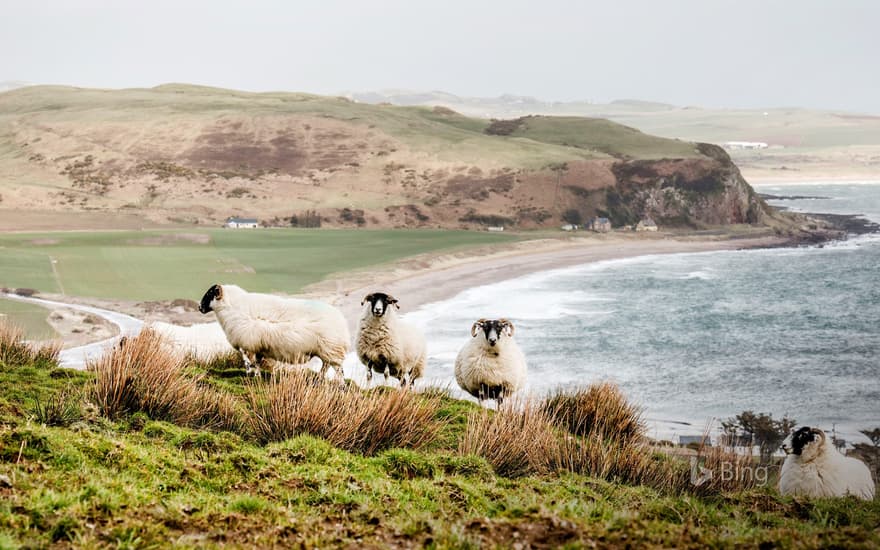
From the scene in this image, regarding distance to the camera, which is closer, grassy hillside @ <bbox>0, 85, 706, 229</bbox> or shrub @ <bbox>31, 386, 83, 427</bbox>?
shrub @ <bbox>31, 386, 83, 427</bbox>

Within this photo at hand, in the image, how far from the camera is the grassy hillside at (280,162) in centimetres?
8631

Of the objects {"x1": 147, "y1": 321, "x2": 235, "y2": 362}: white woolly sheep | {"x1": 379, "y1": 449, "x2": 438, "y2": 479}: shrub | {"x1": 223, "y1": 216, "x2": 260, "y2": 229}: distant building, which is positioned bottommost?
{"x1": 223, "y1": 216, "x2": 260, "y2": 229}: distant building

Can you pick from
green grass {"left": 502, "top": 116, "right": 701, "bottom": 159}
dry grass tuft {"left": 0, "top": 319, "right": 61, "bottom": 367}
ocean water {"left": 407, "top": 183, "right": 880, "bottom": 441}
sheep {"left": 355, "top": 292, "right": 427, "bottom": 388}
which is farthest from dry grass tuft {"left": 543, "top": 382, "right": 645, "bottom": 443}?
green grass {"left": 502, "top": 116, "right": 701, "bottom": 159}

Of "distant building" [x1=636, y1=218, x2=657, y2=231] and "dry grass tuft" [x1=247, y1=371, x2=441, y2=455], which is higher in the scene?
"dry grass tuft" [x1=247, y1=371, x2=441, y2=455]

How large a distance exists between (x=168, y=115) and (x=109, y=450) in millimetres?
111809

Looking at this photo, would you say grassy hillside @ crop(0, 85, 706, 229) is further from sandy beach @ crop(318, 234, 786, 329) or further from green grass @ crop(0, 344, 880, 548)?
green grass @ crop(0, 344, 880, 548)

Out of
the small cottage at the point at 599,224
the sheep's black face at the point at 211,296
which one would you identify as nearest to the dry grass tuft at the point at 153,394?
the sheep's black face at the point at 211,296

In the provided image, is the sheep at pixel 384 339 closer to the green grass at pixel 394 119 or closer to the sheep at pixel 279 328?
the sheep at pixel 279 328

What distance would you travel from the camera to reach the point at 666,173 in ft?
337

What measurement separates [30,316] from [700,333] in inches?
1338

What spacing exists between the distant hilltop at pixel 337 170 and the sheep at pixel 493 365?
222ft

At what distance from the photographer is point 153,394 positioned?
10.9 meters

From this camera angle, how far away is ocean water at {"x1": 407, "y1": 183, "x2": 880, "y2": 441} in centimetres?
3294

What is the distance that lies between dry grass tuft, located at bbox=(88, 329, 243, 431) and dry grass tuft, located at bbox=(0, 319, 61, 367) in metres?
4.36
